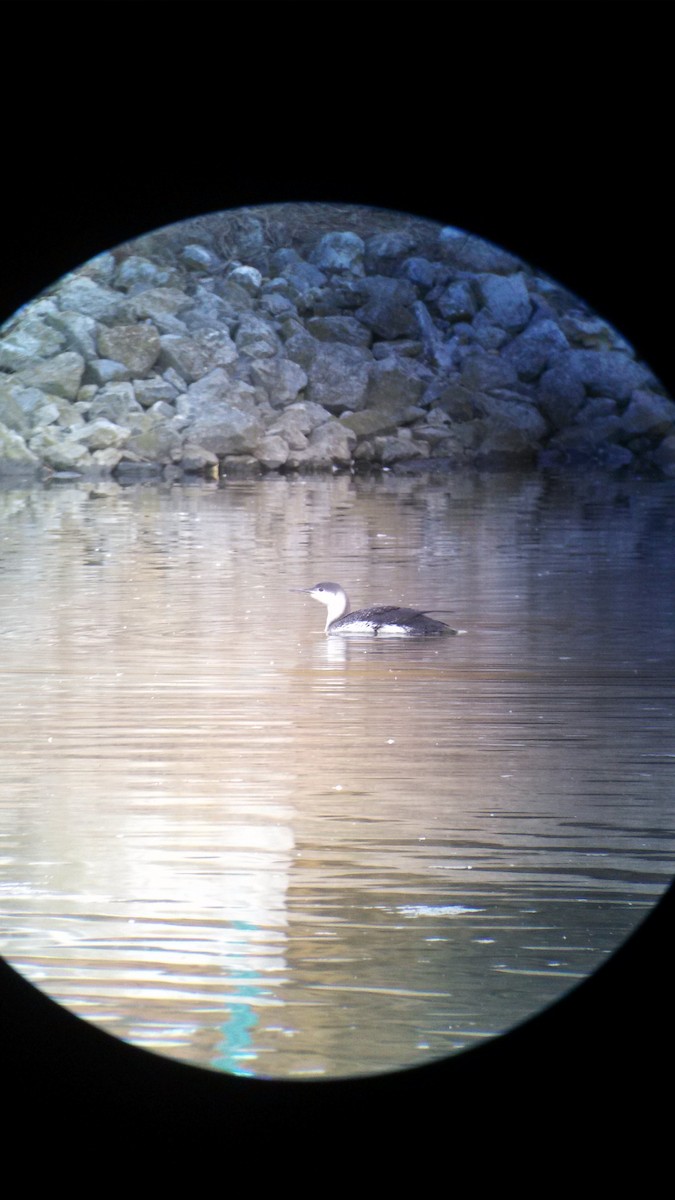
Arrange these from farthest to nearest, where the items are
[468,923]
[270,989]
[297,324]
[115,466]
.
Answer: [297,324], [115,466], [468,923], [270,989]

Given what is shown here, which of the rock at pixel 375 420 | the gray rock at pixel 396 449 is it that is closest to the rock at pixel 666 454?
the gray rock at pixel 396 449

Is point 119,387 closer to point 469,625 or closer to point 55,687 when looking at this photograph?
point 469,625

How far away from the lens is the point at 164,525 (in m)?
9.87

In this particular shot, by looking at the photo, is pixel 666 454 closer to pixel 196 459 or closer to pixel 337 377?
pixel 337 377

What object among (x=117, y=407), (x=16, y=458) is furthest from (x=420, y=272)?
(x=16, y=458)

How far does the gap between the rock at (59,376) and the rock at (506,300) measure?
170 inches

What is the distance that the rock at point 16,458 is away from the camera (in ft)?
47.3

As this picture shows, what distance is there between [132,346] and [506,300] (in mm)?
3920

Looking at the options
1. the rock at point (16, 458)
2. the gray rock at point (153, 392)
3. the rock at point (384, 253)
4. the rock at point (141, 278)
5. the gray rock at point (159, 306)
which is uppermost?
the rock at point (384, 253)

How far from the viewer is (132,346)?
1602 cm

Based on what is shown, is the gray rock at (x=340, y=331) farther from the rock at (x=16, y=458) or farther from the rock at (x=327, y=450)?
the rock at (x=16, y=458)

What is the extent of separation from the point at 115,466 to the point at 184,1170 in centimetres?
1292

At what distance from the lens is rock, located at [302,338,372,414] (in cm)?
1580

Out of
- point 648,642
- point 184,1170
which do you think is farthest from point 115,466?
point 184,1170
